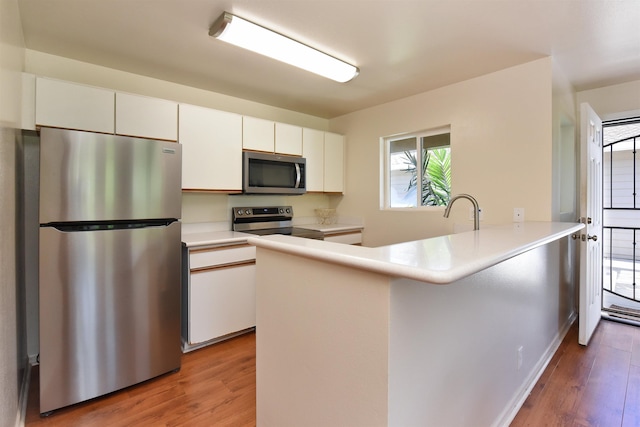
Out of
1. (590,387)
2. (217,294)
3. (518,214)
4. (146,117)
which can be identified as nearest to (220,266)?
(217,294)

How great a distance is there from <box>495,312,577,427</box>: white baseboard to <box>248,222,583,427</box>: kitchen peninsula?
0.01m

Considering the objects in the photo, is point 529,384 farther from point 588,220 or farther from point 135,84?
point 135,84

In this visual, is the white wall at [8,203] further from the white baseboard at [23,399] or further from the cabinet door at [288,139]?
the cabinet door at [288,139]

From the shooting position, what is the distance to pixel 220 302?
2.49 m

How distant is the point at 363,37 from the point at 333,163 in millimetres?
1776

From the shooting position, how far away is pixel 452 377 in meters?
1.18

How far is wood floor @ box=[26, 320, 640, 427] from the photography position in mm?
1662

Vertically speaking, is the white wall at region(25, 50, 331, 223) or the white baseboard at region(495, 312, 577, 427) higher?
the white wall at region(25, 50, 331, 223)

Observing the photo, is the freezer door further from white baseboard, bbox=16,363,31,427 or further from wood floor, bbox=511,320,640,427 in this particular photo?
wood floor, bbox=511,320,640,427

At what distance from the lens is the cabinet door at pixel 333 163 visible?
3.61 m

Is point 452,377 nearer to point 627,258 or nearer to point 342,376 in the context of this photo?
point 342,376

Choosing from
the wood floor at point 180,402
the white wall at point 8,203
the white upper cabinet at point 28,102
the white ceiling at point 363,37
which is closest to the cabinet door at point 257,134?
the white ceiling at point 363,37

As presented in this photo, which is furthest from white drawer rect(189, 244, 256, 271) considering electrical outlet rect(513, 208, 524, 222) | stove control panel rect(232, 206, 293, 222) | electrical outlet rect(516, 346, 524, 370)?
electrical outlet rect(513, 208, 524, 222)

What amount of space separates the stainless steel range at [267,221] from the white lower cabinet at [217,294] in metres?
0.51
